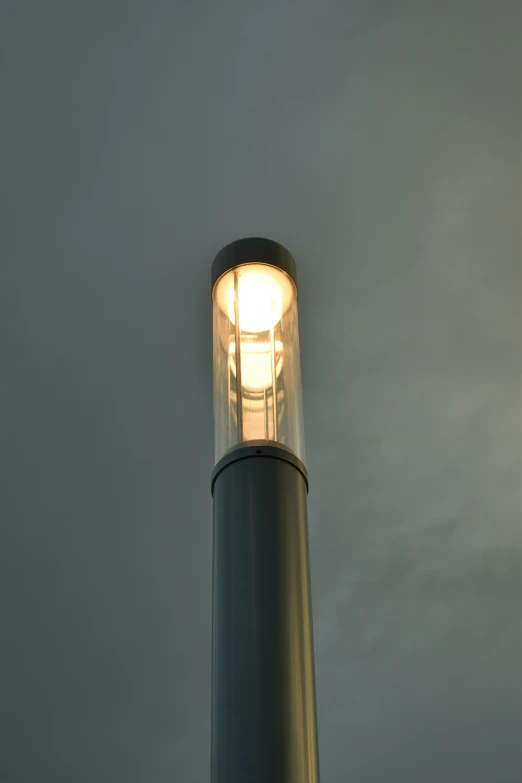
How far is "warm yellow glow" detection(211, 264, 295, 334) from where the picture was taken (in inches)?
105

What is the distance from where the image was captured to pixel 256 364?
100 inches

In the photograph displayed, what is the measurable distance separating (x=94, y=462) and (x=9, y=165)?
68.0 inches

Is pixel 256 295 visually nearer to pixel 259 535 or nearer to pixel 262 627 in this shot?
pixel 259 535

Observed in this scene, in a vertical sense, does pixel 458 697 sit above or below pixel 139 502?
below

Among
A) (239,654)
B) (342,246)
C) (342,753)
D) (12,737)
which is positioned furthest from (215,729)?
(12,737)

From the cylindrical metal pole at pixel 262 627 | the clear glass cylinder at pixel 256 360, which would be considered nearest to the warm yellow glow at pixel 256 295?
the clear glass cylinder at pixel 256 360

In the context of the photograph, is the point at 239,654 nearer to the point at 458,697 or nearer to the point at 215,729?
the point at 215,729

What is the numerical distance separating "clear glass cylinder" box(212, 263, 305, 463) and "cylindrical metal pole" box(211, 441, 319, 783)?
161 millimetres

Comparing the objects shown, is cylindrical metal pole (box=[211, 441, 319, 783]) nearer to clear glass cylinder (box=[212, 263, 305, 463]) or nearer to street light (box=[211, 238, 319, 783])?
street light (box=[211, 238, 319, 783])

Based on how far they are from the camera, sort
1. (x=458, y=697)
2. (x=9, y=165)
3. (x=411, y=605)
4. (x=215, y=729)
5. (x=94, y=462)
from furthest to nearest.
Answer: (x=458, y=697) → (x=411, y=605) → (x=94, y=462) → (x=9, y=165) → (x=215, y=729)

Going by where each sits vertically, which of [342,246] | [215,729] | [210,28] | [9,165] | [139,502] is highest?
[210,28]

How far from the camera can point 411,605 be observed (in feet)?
18.3

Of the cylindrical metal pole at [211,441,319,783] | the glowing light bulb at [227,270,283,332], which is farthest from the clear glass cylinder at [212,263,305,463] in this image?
the cylindrical metal pole at [211,441,319,783]

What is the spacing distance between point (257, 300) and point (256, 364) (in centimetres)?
Answer: 24
